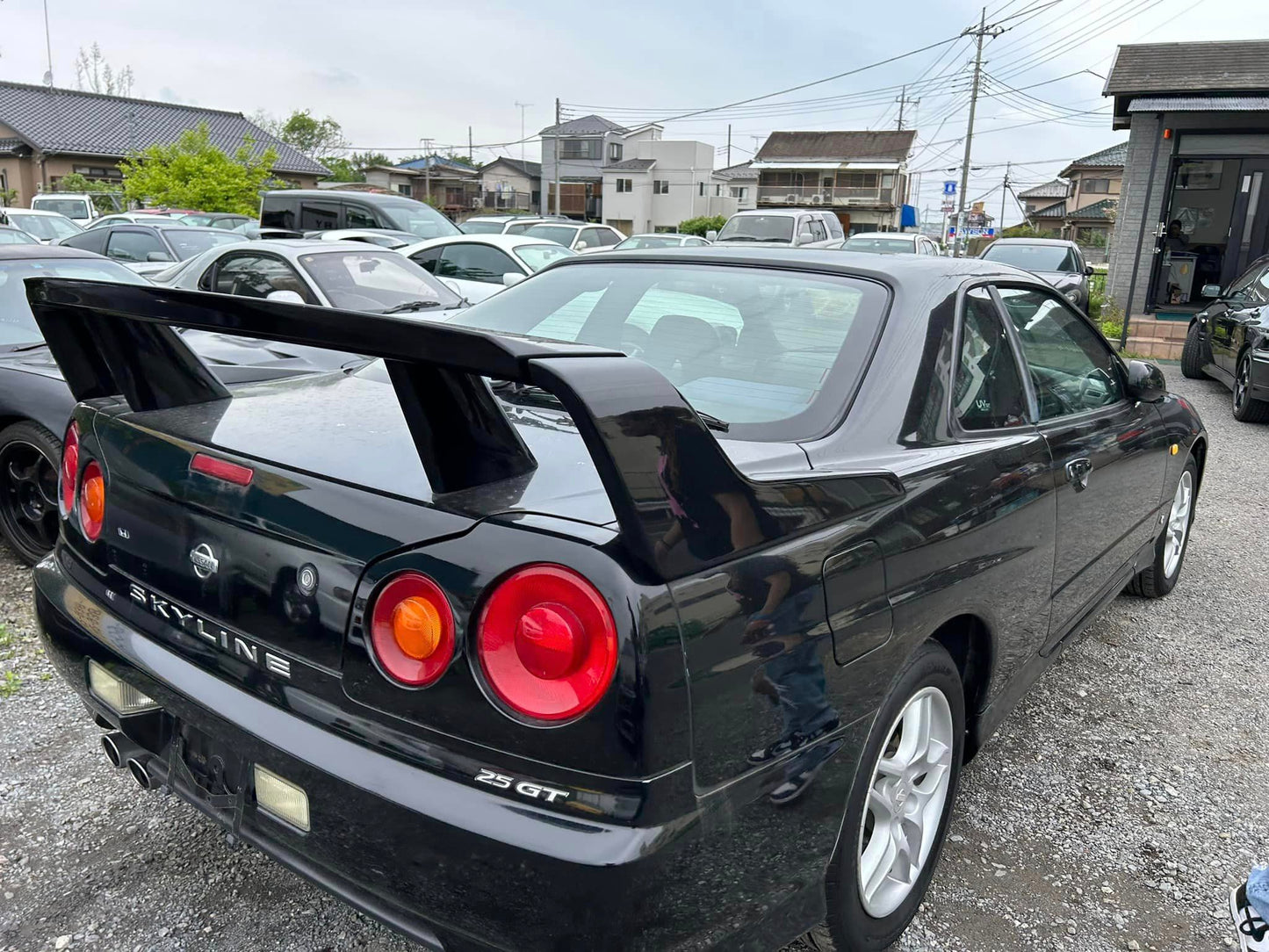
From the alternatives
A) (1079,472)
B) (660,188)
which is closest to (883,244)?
(1079,472)

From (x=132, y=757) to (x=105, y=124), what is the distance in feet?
174

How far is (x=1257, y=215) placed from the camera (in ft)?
50.1

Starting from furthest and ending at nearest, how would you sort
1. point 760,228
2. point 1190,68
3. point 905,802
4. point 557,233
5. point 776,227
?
point 760,228 < point 776,227 < point 557,233 < point 1190,68 < point 905,802

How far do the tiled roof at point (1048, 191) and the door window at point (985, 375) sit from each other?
10713 cm

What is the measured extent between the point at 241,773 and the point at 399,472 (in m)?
0.66

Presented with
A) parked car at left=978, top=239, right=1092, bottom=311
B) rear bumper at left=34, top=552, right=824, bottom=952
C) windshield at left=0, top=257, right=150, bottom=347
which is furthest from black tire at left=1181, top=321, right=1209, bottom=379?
rear bumper at left=34, top=552, right=824, bottom=952

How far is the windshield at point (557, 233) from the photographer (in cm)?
1617

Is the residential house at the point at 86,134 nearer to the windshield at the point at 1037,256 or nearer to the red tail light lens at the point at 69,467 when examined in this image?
the windshield at the point at 1037,256

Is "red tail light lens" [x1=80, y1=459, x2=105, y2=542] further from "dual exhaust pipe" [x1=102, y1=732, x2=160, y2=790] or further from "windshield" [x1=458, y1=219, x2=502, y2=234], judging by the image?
"windshield" [x1=458, y1=219, x2=502, y2=234]

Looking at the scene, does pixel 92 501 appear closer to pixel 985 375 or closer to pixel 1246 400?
pixel 985 375

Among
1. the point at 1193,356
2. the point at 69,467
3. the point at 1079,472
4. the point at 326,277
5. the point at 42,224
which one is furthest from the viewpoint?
the point at 42,224

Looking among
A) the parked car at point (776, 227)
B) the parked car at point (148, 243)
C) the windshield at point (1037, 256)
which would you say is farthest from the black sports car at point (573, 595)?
the parked car at point (776, 227)

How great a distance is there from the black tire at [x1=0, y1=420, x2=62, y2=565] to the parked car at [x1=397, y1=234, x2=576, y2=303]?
6191 millimetres

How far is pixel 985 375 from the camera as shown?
261 centimetres
